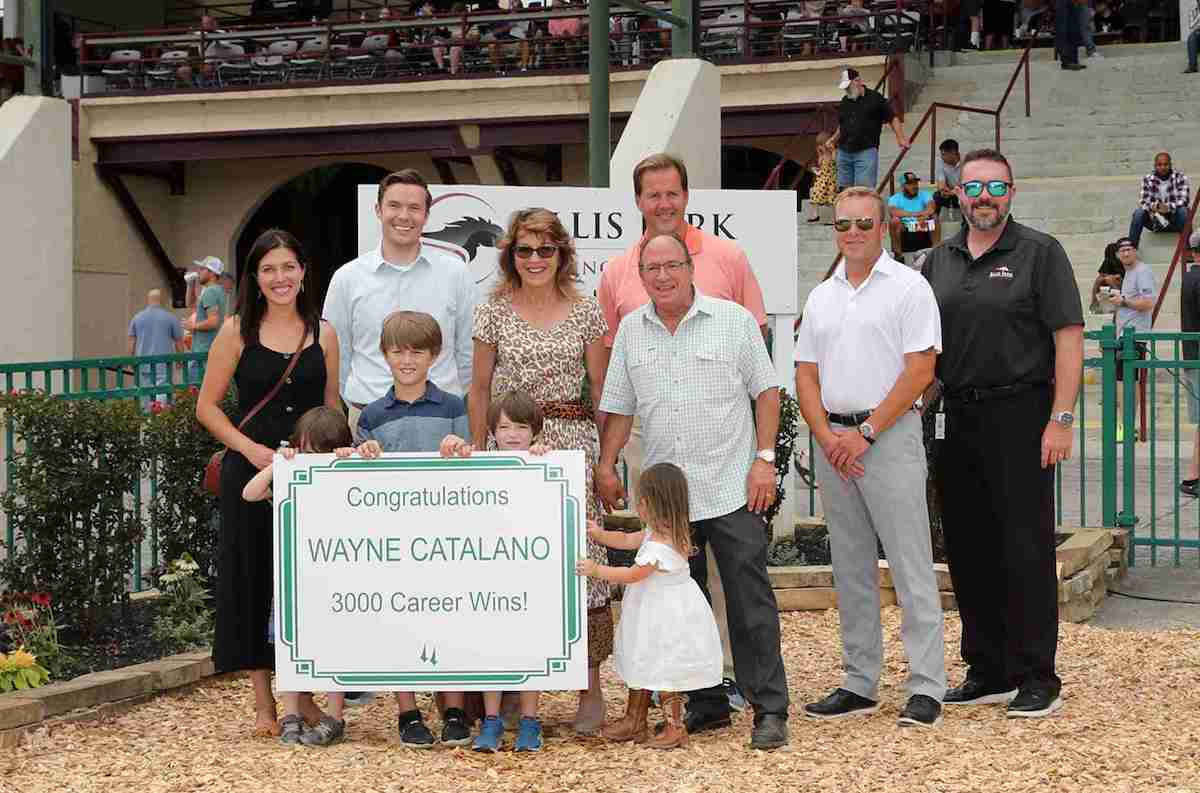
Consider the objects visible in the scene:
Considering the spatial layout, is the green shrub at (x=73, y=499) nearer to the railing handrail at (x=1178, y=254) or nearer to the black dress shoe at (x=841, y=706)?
the black dress shoe at (x=841, y=706)

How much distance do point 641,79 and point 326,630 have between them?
17.3 meters

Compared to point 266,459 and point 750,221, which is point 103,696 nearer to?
point 266,459

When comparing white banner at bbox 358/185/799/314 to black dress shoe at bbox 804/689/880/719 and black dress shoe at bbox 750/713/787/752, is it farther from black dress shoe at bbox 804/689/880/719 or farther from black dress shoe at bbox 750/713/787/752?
black dress shoe at bbox 750/713/787/752

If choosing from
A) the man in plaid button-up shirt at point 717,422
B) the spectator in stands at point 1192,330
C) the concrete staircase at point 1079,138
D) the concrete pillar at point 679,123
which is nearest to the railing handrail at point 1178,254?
the concrete staircase at point 1079,138

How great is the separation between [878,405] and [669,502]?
2.70ft

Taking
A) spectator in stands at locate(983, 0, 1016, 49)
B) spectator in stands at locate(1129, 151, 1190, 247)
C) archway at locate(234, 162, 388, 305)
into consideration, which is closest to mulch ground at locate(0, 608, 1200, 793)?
spectator in stands at locate(1129, 151, 1190, 247)

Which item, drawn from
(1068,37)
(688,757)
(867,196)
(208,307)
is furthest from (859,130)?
(688,757)

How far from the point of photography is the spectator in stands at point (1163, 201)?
688 inches

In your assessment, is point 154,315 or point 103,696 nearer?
point 103,696

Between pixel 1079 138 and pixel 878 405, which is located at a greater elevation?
pixel 1079 138

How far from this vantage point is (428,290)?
21.0ft

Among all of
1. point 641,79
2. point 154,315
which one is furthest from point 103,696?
point 641,79

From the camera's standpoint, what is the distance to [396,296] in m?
6.41

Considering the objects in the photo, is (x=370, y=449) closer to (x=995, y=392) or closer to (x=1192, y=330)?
(x=995, y=392)
